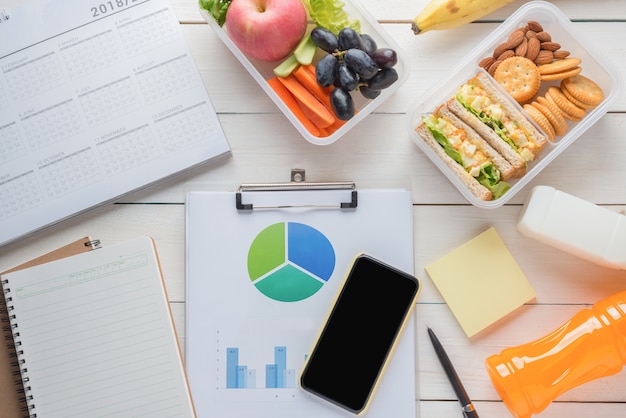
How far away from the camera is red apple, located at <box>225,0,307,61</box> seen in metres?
0.75

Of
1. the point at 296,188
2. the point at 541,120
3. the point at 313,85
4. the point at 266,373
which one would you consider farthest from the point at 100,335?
the point at 541,120

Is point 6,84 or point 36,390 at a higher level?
point 6,84

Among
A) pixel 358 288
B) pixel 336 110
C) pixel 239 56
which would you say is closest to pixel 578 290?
pixel 358 288

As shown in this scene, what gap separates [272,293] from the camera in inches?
32.4

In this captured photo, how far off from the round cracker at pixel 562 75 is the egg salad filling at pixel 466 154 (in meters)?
0.13

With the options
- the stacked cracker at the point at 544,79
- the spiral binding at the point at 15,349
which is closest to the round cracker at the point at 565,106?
the stacked cracker at the point at 544,79

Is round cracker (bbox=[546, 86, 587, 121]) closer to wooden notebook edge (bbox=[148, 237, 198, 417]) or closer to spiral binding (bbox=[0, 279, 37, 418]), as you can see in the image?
wooden notebook edge (bbox=[148, 237, 198, 417])

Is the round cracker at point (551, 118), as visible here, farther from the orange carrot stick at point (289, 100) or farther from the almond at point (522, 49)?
the orange carrot stick at point (289, 100)

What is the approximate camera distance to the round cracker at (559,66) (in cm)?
78

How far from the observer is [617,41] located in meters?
0.84

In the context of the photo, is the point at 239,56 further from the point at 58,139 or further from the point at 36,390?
the point at 36,390

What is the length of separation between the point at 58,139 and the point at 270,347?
1.32 ft

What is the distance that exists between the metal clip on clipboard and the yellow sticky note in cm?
15

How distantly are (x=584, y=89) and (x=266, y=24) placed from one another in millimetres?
419
